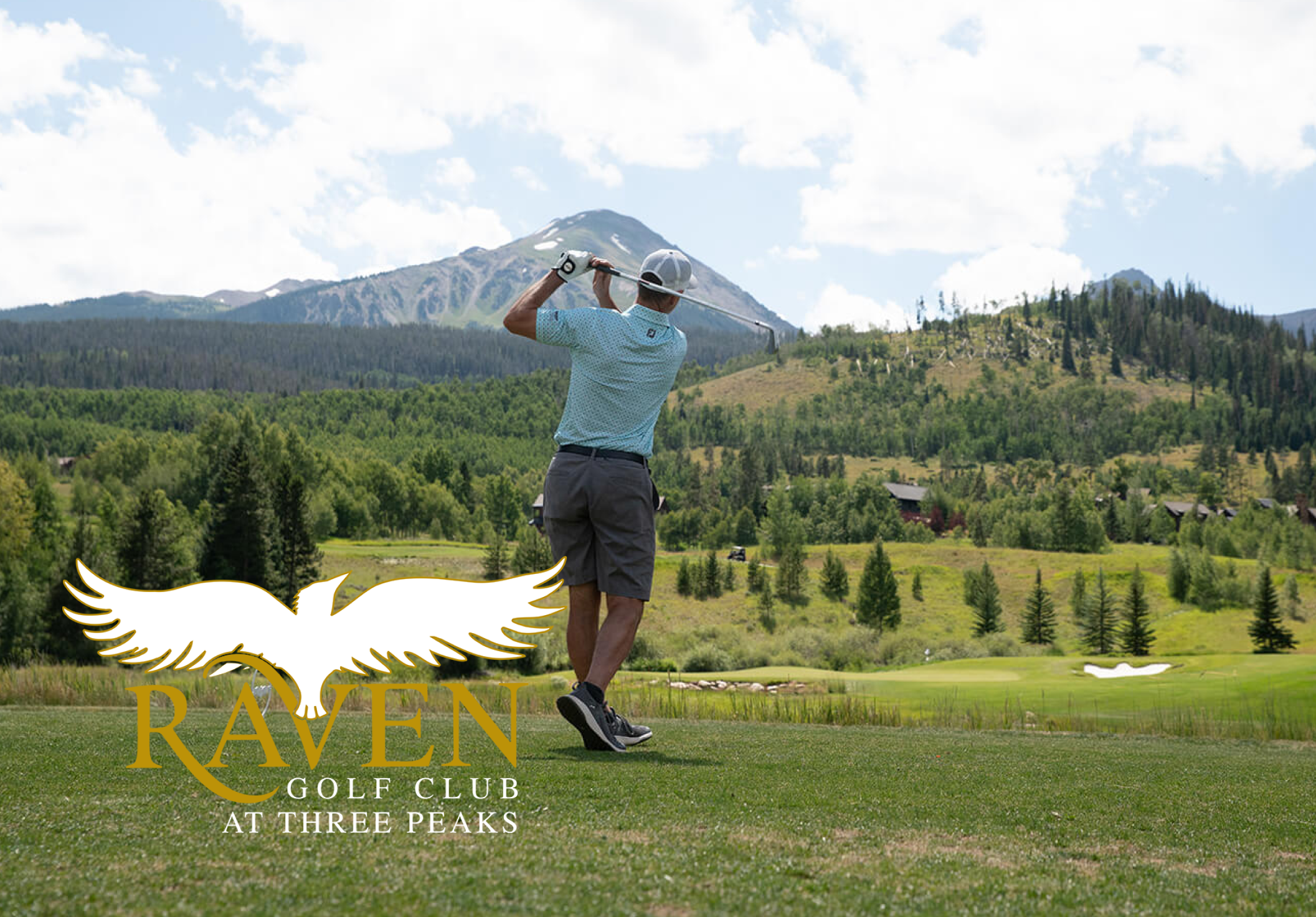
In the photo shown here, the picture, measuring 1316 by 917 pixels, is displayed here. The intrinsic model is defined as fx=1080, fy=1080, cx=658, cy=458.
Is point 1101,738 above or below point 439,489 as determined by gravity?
below

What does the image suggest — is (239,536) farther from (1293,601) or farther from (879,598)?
(1293,601)

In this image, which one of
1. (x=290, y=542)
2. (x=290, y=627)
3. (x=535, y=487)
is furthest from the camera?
(x=535, y=487)

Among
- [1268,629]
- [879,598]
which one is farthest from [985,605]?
[1268,629]

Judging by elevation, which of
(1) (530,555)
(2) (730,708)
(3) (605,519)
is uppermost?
(3) (605,519)

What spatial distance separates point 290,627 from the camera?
488 centimetres

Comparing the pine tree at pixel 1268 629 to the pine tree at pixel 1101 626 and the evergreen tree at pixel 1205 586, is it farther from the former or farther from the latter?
the evergreen tree at pixel 1205 586

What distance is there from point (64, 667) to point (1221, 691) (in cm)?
1978

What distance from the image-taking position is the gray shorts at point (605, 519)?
19.1ft

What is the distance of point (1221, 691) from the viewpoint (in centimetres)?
2092

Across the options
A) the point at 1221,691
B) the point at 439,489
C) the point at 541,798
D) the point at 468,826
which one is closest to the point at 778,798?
the point at 541,798

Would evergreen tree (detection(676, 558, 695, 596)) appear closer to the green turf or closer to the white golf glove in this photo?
the green turf

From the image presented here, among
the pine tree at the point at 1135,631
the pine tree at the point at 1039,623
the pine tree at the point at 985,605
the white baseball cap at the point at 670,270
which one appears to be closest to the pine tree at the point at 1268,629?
the pine tree at the point at 1135,631

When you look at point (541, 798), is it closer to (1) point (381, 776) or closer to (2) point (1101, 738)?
(1) point (381, 776)

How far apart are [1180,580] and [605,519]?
77.7 m
